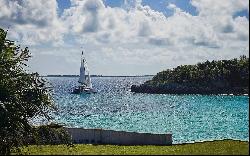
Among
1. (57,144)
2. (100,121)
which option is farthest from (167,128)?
(57,144)

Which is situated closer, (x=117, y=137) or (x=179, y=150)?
(x=179, y=150)

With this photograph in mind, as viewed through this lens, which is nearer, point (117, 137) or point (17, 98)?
point (17, 98)

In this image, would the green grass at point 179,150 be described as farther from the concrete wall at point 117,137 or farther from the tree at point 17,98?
the concrete wall at point 117,137

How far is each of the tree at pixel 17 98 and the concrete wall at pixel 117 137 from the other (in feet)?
26.9

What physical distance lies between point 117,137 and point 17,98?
11919 mm

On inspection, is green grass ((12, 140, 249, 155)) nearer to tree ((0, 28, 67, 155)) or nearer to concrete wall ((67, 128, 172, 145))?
tree ((0, 28, 67, 155))

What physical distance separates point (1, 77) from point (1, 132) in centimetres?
328

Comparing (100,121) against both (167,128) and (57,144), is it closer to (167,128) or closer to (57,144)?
(167,128)

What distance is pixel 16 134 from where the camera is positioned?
29.9 m

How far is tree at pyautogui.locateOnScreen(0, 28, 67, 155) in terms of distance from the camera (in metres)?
28.9

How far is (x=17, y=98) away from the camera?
29.6 metres

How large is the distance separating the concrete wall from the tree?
818cm

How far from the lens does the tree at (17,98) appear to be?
2888 cm

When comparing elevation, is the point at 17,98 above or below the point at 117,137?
above
